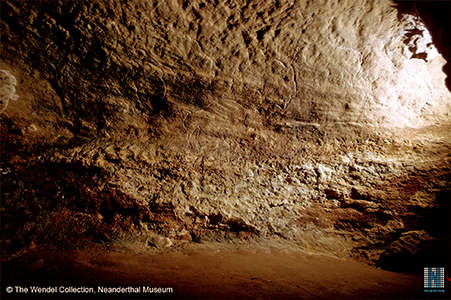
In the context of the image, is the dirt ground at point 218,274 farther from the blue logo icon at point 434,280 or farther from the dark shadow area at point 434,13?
the dark shadow area at point 434,13

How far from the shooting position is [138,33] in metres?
2.51

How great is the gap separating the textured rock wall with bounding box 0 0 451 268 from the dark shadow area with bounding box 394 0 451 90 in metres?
0.10

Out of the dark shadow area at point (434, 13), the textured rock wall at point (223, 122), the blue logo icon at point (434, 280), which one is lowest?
the blue logo icon at point (434, 280)

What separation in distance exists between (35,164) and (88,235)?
115 centimetres

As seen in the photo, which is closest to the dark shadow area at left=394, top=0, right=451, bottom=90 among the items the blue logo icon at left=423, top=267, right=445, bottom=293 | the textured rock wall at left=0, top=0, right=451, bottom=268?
the textured rock wall at left=0, top=0, right=451, bottom=268

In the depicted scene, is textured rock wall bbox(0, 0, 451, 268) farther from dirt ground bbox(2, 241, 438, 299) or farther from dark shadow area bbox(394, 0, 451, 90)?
dirt ground bbox(2, 241, 438, 299)

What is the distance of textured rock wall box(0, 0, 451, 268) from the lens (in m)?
2.39

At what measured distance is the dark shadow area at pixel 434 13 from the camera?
2.27 metres

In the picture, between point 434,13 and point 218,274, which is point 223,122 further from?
point 434,13

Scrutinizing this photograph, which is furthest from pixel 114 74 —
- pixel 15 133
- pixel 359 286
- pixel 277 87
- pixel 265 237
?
pixel 359 286

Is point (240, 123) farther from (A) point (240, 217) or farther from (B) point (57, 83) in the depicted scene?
(B) point (57, 83)

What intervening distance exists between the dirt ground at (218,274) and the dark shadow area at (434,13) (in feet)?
10.1

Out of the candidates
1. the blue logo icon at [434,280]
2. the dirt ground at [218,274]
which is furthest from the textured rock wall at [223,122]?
the blue logo icon at [434,280]

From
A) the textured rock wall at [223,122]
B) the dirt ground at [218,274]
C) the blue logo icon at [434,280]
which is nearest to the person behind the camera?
the dirt ground at [218,274]
